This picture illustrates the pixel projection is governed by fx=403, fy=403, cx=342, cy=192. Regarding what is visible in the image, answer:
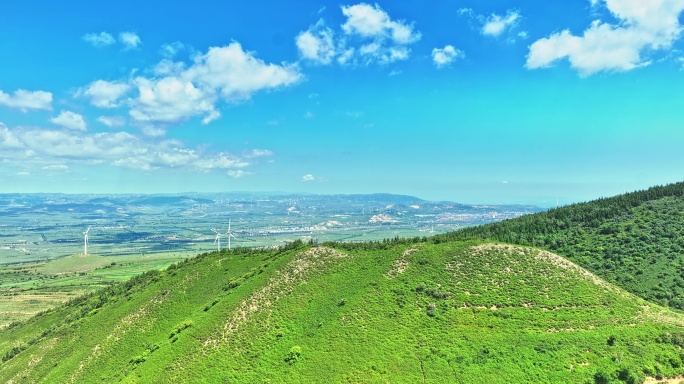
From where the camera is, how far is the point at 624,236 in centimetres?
8644

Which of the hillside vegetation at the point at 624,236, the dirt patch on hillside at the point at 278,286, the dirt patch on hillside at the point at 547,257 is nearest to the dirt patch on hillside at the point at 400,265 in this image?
the dirt patch on hillside at the point at 547,257

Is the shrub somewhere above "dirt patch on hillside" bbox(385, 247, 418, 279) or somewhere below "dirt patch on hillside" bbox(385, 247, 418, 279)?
below

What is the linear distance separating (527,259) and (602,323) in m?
17.3

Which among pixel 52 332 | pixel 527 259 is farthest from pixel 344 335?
pixel 52 332

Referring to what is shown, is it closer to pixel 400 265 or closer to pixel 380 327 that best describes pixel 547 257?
pixel 400 265

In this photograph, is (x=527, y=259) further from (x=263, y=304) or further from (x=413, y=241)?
(x=263, y=304)

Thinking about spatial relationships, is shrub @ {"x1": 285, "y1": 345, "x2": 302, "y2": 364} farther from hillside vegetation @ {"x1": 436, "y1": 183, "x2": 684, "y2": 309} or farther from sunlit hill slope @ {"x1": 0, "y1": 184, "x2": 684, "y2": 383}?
hillside vegetation @ {"x1": 436, "y1": 183, "x2": 684, "y2": 309}

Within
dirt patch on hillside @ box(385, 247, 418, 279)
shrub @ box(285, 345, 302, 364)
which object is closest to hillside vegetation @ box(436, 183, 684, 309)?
dirt patch on hillside @ box(385, 247, 418, 279)

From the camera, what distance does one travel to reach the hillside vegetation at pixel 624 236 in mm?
71000

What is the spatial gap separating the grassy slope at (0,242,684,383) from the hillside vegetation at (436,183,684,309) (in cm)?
1343

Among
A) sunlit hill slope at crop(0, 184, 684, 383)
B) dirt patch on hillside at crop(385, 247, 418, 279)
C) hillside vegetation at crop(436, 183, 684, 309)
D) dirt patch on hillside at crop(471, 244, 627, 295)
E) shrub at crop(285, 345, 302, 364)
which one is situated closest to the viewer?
sunlit hill slope at crop(0, 184, 684, 383)

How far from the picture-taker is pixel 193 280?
87.8 metres

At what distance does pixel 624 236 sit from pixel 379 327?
63586mm

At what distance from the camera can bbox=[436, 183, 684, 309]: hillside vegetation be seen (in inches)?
2795
